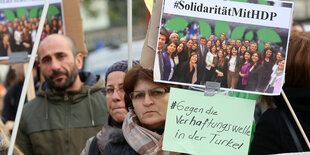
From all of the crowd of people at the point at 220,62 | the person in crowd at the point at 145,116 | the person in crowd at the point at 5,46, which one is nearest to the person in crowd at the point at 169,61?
the crowd of people at the point at 220,62

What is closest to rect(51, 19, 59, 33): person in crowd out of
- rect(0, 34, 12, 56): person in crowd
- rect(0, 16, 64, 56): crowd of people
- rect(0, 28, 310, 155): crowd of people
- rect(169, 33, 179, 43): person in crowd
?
rect(0, 16, 64, 56): crowd of people

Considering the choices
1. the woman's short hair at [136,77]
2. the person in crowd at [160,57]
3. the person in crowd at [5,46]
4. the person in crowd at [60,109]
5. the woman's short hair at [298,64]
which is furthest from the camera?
the person in crowd at [5,46]

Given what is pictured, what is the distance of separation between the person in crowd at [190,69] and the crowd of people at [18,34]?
1.50 m

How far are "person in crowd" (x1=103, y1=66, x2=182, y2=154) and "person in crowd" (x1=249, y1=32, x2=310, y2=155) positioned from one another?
486 millimetres

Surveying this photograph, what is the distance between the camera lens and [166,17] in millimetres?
2162

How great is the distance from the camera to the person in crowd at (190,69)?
7.17 feet

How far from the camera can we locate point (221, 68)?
220cm

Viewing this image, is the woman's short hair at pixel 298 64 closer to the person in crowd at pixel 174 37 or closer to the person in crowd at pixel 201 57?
the person in crowd at pixel 201 57

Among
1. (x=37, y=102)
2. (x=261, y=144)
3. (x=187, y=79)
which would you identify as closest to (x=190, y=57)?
(x=187, y=79)

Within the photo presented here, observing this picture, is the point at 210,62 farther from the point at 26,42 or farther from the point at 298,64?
the point at 26,42

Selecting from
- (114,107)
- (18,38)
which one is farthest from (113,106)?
(18,38)

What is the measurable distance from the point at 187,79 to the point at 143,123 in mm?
279

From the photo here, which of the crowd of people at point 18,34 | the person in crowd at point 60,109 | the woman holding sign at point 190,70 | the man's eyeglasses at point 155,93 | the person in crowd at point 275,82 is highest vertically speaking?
the crowd of people at point 18,34

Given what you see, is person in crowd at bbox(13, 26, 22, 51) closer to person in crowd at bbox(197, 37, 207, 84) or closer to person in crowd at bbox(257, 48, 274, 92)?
person in crowd at bbox(197, 37, 207, 84)
